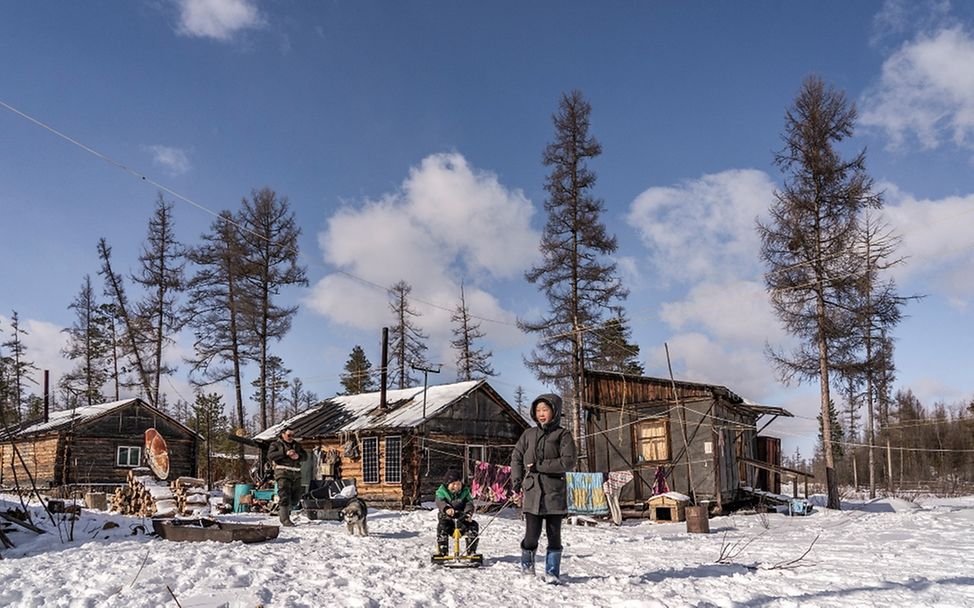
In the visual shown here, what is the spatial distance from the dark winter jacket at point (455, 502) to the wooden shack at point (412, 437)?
13.4 m

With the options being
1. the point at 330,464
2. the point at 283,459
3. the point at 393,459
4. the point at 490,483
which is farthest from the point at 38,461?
the point at 283,459

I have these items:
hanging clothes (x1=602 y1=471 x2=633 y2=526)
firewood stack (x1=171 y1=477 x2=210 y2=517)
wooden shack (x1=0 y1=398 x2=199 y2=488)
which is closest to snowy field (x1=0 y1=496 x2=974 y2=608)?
hanging clothes (x1=602 y1=471 x2=633 y2=526)

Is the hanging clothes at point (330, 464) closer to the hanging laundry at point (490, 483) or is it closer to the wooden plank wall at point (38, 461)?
the hanging laundry at point (490, 483)

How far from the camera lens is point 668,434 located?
72.4 feet

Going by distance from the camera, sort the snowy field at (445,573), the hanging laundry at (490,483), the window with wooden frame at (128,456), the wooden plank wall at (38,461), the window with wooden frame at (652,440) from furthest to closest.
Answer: the window with wooden frame at (128,456) → the wooden plank wall at (38,461) → the window with wooden frame at (652,440) → the hanging laundry at (490,483) → the snowy field at (445,573)

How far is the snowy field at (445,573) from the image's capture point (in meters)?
6.52

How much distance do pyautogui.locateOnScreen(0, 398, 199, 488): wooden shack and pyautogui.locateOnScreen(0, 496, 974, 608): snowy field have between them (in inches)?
826

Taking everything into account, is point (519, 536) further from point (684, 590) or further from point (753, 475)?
point (753, 475)

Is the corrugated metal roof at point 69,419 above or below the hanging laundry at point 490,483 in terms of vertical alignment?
above

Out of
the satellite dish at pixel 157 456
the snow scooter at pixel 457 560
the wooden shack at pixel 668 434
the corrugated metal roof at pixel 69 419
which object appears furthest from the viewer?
the corrugated metal roof at pixel 69 419

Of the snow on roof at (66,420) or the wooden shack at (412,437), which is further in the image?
the snow on roof at (66,420)

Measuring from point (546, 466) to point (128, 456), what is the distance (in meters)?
30.1

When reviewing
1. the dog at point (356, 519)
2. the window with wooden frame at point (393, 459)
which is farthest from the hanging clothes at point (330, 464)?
the dog at point (356, 519)

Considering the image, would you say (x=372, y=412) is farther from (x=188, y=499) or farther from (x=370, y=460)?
(x=188, y=499)
